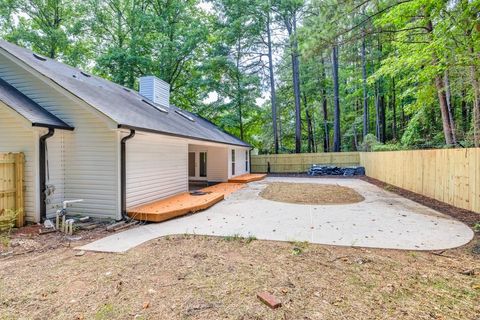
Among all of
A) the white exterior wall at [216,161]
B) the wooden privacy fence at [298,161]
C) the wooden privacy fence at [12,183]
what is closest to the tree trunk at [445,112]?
the wooden privacy fence at [298,161]

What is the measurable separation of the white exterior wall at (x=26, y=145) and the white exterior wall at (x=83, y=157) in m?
0.30

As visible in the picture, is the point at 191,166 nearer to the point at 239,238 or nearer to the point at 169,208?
the point at 169,208

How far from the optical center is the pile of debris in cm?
1670

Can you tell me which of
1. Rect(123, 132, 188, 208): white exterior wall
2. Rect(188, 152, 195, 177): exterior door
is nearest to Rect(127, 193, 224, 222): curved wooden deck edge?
Rect(123, 132, 188, 208): white exterior wall

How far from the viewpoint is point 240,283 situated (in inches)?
112

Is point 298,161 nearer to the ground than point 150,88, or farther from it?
nearer to the ground

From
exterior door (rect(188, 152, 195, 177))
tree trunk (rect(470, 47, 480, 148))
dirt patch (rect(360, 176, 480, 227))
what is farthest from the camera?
exterior door (rect(188, 152, 195, 177))

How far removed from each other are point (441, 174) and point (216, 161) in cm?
898

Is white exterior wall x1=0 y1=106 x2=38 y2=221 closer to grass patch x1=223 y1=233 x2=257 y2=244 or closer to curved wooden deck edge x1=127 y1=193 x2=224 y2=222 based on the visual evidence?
curved wooden deck edge x1=127 y1=193 x2=224 y2=222

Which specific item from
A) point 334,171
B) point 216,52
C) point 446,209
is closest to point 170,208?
point 446,209

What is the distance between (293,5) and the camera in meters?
18.2

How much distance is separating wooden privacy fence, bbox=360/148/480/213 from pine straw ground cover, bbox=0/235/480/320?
2.83 metres

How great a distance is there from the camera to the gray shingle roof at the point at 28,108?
5.08 m

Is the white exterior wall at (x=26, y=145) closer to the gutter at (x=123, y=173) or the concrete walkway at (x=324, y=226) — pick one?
the gutter at (x=123, y=173)
